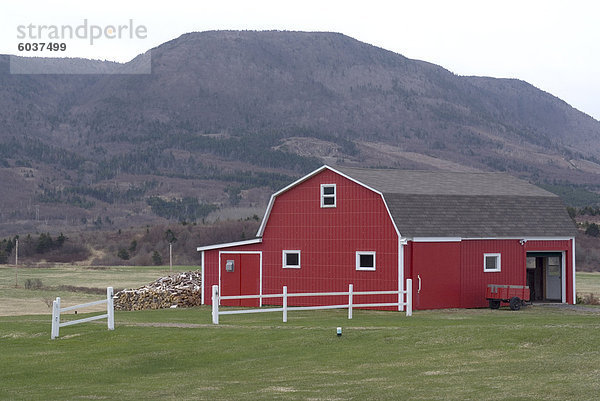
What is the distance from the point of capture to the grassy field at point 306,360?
60.8 feet

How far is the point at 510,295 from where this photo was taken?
37312 millimetres

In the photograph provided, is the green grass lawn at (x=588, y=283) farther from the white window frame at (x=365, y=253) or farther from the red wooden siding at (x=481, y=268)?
the white window frame at (x=365, y=253)

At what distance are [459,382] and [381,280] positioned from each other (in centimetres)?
1872

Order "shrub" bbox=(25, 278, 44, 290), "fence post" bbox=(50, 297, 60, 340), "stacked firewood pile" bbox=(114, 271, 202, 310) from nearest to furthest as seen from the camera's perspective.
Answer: "fence post" bbox=(50, 297, 60, 340)
"stacked firewood pile" bbox=(114, 271, 202, 310)
"shrub" bbox=(25, 278, 44, 290)

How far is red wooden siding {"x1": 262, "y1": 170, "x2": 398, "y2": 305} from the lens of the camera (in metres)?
37.8

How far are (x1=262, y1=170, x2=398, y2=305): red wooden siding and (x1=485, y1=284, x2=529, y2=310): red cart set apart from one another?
3.74 m

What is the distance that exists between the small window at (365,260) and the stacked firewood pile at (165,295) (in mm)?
9202

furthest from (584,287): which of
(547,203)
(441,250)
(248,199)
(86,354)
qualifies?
(248,199)

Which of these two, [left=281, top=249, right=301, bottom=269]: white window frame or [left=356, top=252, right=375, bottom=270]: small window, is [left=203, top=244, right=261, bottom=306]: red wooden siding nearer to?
[left=281, top=249, right=301, bottom=269]: white window frame

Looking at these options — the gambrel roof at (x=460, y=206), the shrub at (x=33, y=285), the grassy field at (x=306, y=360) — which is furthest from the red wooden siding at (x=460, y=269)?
the shrub at (x=33, y=285)

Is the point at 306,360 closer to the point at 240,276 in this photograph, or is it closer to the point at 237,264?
the point at 240,276

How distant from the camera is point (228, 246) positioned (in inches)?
1667

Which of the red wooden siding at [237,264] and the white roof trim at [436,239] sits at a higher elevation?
the white roof trim at [436,239]

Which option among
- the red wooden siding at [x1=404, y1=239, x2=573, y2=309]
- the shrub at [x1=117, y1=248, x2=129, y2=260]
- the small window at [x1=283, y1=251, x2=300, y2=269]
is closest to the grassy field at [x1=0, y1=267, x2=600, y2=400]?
the red wooden siding at [x1=404, y1=239, x2=573, y2=309]
